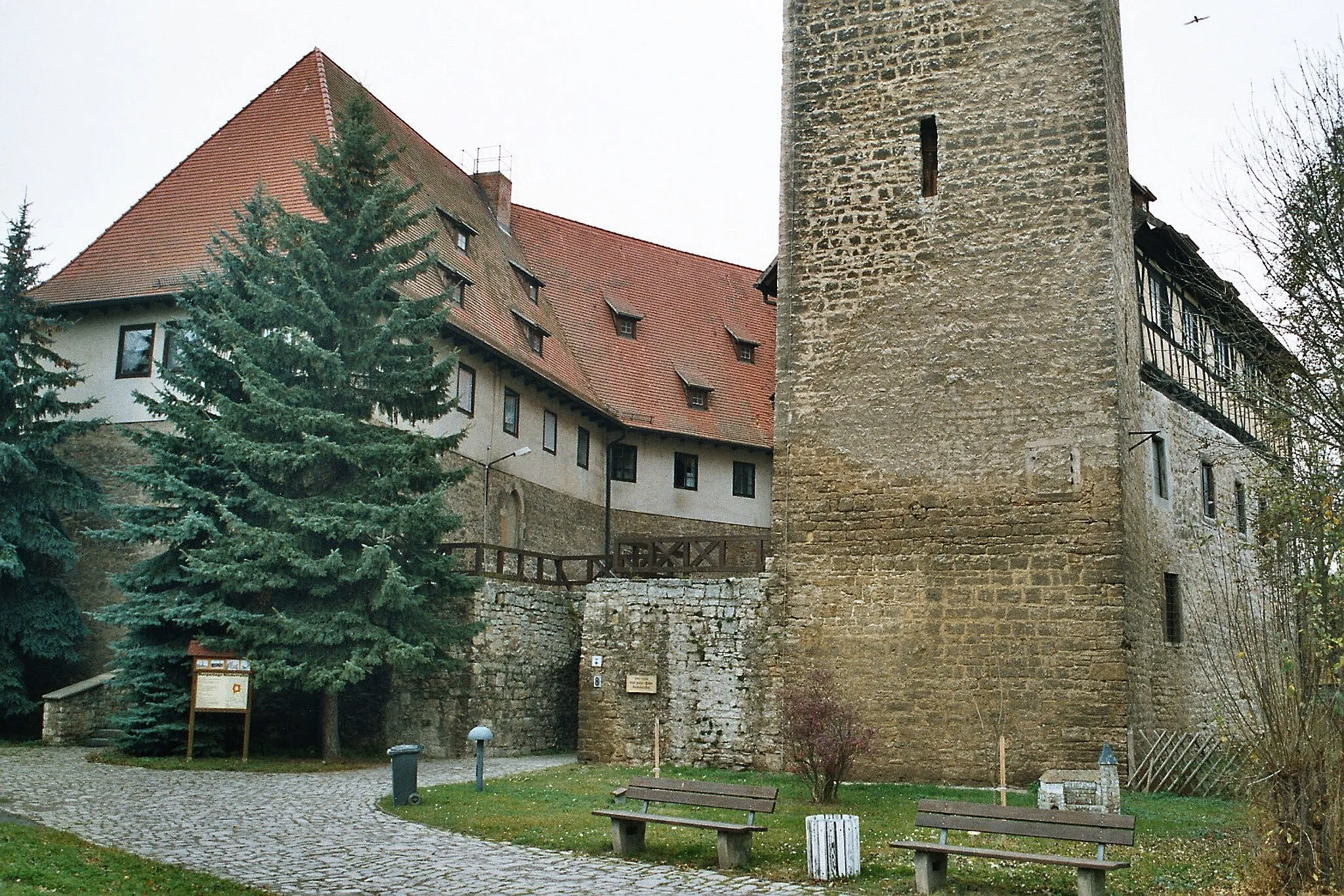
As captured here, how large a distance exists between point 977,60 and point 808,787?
10363 mm

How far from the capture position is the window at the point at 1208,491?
22.3 metres

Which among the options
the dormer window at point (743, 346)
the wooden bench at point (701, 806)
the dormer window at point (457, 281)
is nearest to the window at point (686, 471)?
the dormer window at point (743, 346)

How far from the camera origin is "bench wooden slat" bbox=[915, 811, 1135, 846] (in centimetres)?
889

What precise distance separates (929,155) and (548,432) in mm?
13411

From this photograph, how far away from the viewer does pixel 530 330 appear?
30344 millimetres

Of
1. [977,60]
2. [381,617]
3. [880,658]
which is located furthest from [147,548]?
[977,60]

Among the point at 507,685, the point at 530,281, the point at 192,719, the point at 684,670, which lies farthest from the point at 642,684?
the point at 530,281

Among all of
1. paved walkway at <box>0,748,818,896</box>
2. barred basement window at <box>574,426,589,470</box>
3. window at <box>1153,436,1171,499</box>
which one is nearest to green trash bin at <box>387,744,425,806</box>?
paved walkway at <box>0,748,818,896</box>

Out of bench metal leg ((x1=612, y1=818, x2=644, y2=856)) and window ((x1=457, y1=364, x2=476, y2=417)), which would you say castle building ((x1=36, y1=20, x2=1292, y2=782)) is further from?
bench metal leg ((x1=612, y1=818, x2=644, y2=856))

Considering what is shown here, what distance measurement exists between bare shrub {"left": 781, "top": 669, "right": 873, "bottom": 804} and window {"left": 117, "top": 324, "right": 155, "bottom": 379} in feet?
49.0

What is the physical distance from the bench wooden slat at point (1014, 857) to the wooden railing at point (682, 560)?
11.1 meters

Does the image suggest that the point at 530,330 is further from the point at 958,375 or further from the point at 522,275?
the point at 958,375

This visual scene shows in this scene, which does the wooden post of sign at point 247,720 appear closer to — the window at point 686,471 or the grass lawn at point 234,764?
the grass lawn at point 234,764

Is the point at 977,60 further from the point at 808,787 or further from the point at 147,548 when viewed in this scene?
the point at 147,548
